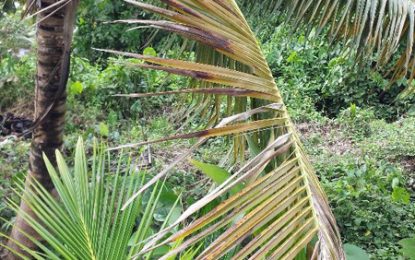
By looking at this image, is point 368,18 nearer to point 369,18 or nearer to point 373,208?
point 369,18

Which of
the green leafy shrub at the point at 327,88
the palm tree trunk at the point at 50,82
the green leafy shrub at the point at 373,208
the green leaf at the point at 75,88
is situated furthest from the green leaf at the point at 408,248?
the green leaf at the point at 75,88

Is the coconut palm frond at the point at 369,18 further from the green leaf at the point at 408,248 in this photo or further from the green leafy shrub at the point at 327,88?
the green leafy shrub at the point at 327,88

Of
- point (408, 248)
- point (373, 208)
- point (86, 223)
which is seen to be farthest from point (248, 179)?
point (373, 208)

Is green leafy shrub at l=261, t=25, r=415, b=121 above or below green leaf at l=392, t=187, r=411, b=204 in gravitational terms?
above

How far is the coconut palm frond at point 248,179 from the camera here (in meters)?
0.94

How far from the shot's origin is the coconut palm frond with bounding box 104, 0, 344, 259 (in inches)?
37.1

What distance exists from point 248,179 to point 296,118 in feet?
13.7

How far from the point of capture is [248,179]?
3.59 ft

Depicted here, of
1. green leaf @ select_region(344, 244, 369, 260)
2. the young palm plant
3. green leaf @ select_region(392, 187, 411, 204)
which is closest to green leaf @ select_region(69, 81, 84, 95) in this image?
green leaf @ select_region(392, 187, 411, 204)

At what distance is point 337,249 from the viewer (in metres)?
1.00

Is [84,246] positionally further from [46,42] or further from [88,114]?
[88,114]

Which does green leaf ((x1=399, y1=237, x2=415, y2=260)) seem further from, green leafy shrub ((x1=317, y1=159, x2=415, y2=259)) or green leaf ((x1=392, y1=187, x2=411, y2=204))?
green leaf ((x1=392, y1=187, x2=411, y2=204))

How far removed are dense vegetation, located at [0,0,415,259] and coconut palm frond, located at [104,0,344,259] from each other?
3.18ft

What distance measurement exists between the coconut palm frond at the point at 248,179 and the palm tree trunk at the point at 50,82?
45.2 inches
